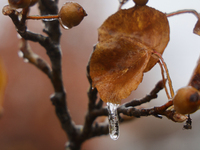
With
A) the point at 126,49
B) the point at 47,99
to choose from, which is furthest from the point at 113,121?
the point at 47,99

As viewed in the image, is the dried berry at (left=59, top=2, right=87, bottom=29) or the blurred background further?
the blurred background

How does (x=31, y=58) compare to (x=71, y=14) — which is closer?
(x=71, y=14)

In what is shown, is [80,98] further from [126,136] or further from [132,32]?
[132,32]

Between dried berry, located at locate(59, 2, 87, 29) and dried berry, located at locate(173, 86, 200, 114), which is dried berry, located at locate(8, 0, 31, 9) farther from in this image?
dried berry, located at locate(173, 86, 200, 114)

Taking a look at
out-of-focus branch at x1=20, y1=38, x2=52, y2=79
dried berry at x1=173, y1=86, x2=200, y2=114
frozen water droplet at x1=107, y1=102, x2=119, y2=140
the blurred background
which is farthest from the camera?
the blurred background

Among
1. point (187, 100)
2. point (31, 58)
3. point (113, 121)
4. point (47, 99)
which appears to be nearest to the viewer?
point (187, 100)

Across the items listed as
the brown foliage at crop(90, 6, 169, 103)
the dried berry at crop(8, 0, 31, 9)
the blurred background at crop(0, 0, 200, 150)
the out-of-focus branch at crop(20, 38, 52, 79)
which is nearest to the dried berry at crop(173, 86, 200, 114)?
the brown foliage at crop(90, 6, 169, 103)

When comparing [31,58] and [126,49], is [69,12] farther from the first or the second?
[31,58]

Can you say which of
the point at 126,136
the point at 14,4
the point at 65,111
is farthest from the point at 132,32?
the point at 126,136
